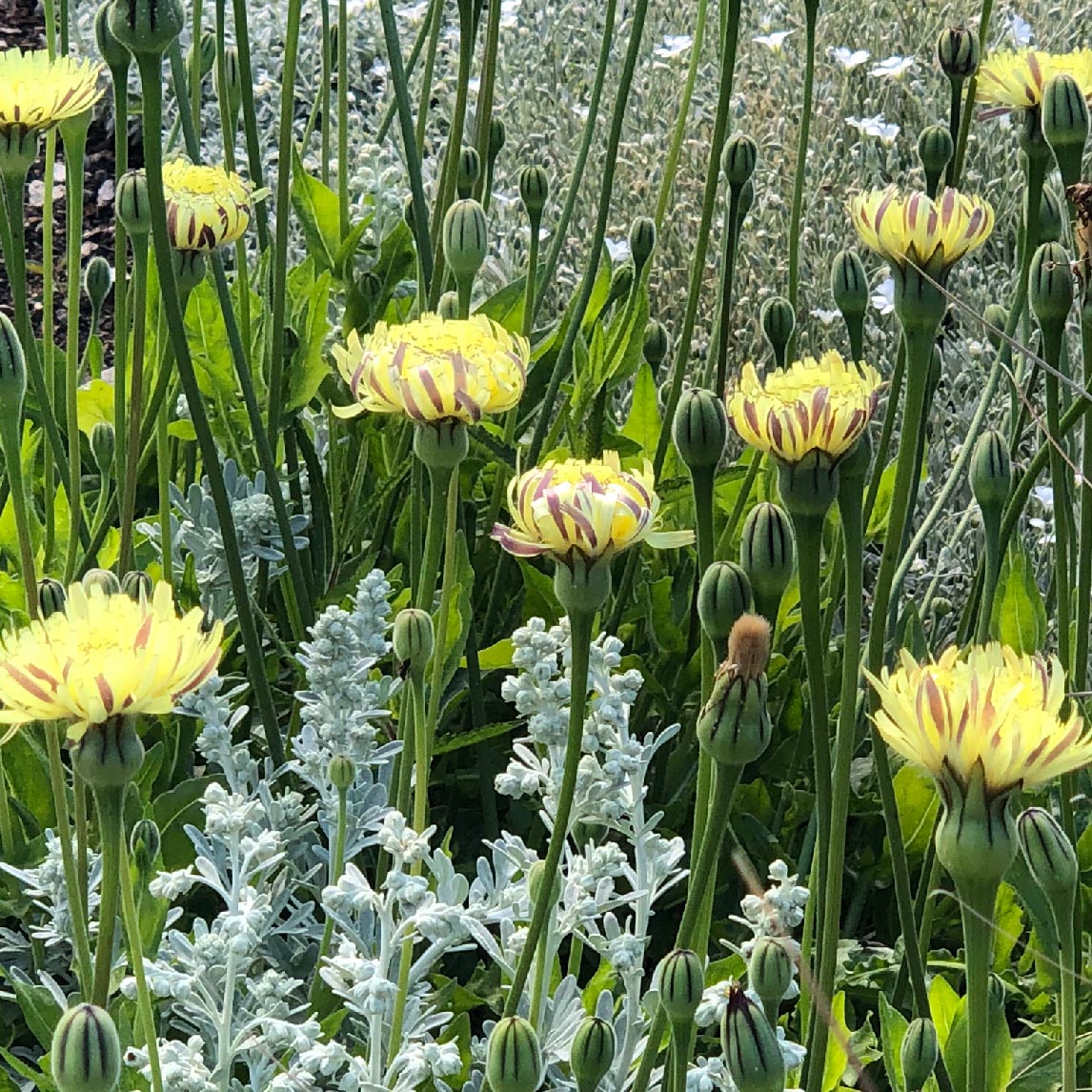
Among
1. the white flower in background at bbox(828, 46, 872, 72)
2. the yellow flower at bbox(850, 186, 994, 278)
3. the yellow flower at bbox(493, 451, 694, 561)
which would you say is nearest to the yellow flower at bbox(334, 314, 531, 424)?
the yellow flower at bbox(493, 451, 694, 561)

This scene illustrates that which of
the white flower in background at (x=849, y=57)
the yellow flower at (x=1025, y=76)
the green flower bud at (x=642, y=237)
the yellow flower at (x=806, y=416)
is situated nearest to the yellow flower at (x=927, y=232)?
the yellow flower at (x=806, y=416)

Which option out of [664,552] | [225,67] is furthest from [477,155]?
[664,552]

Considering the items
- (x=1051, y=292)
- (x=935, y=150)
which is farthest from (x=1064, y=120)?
(x=935, y=150)

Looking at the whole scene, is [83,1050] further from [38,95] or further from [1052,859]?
[38,95]

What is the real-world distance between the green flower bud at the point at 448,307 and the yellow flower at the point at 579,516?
0.82 feet

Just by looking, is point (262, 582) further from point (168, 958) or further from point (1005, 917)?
point (1005, 917)

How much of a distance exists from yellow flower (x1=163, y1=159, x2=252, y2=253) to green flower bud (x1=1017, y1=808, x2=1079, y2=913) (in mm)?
500

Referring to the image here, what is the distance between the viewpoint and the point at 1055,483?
32.9 inches

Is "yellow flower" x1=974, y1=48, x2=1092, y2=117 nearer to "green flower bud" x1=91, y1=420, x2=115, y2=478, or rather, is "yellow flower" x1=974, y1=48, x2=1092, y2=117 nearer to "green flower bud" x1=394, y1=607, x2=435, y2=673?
"green flower bud" x1=394, y1=607, x2=435, y2=673

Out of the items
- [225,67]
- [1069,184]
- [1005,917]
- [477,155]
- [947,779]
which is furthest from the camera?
[225,67]

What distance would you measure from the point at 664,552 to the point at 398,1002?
0.63 m

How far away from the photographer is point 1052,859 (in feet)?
1.73

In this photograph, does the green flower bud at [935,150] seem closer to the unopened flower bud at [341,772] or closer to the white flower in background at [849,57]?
the unopened flower bud at [341,772]

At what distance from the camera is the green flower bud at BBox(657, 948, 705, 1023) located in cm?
54
